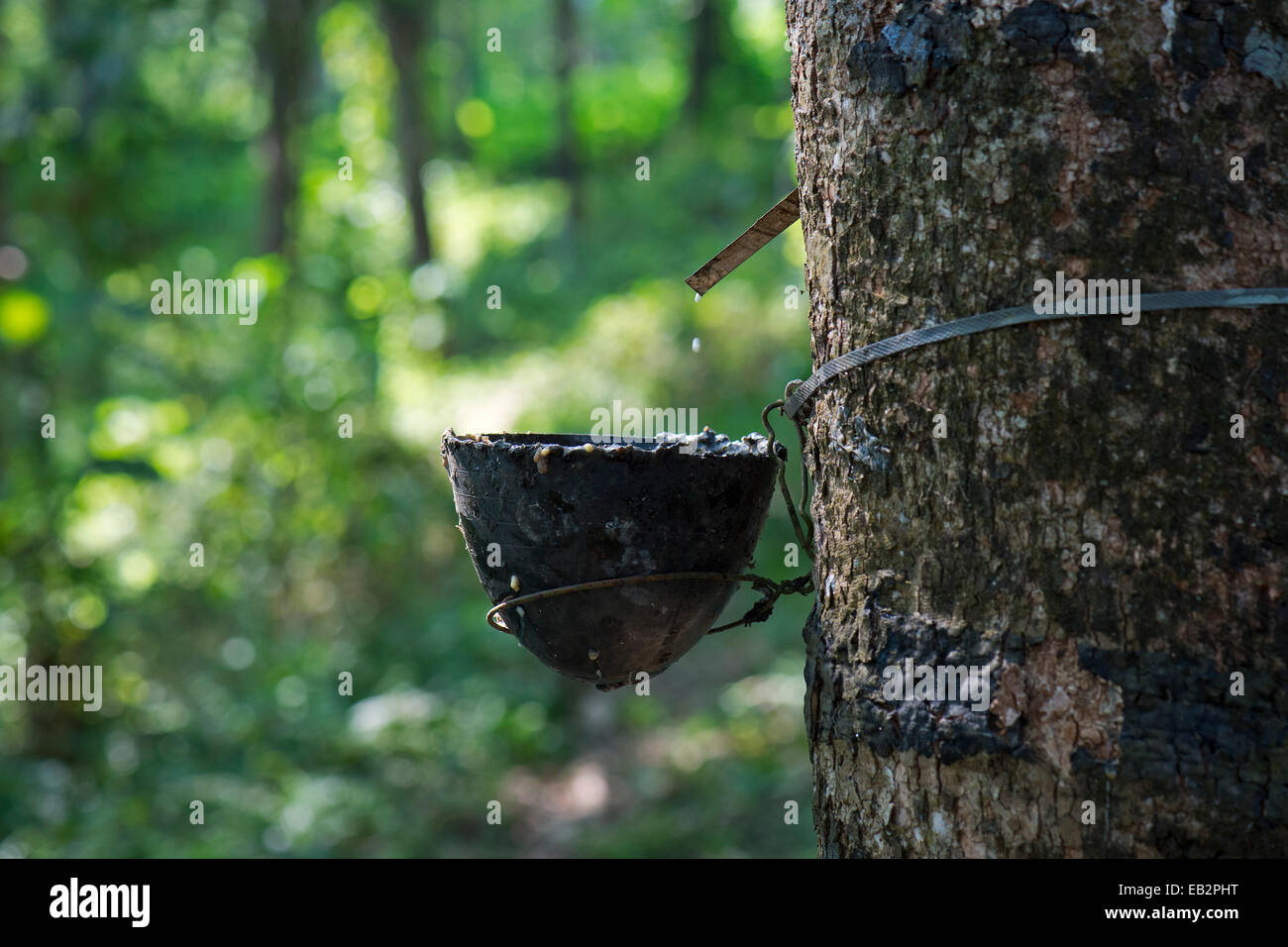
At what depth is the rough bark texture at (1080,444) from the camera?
4.18 feet

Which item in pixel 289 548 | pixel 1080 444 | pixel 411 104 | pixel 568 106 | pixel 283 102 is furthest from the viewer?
pixel 568 106

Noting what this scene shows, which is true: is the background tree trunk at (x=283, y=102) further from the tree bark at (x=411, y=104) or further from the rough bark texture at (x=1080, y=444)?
the rough bark texture at (x=1080, y=444)

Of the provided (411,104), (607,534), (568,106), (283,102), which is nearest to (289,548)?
(283,102)

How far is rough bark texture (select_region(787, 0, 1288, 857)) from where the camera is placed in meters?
1.27

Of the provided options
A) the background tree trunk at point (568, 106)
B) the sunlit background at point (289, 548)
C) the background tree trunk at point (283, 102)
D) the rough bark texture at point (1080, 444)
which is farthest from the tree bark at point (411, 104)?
the rough bark texture at point (1080, 444)

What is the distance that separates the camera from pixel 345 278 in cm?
1094

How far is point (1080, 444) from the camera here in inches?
52.3

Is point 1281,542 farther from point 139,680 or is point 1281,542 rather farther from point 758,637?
point 139,680

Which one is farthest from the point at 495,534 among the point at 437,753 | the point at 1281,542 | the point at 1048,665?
the point at 437,753

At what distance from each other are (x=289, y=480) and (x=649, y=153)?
1275 cm

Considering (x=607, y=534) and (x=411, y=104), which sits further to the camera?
(x=411, y=104)

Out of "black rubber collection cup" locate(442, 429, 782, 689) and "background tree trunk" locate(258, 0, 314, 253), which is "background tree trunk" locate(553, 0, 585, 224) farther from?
"black rubber collection cup" locate(442, 429, 782, 689)

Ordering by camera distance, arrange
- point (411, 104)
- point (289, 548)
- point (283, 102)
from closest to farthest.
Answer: point (289, 548), point (283, 102), point (411, 104)

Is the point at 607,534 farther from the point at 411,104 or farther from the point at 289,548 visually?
the point at 411,104
